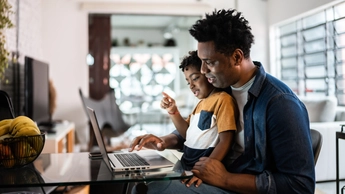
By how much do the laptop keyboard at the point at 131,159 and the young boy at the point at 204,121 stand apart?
16 centimetres

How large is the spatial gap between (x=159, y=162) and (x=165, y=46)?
28.6 feet

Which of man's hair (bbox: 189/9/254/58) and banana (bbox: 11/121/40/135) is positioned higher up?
man's hair (bbox: 189/9/254/58)

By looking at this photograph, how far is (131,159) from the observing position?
4.34 ft

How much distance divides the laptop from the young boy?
11 centimetres

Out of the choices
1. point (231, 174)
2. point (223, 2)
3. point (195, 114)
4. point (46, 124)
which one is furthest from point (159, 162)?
point (223, 2)

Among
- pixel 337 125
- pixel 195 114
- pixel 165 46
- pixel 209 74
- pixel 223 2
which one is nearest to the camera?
pixel 209 74

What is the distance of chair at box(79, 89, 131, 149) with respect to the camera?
4.52 metres

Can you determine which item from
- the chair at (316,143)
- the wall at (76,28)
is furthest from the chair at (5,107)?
the wall at (76,28)

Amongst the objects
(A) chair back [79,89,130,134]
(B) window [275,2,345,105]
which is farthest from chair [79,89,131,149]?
(B) window [275,2,345,105]

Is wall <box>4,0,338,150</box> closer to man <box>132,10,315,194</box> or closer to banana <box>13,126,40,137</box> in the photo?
man <box>132,10,315,194</box>

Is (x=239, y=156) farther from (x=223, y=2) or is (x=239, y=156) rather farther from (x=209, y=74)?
(x=223, y=2)

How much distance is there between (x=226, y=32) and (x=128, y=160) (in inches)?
23.3

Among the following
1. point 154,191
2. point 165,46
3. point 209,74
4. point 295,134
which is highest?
point 165,46

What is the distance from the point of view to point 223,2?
5641 millimetres
